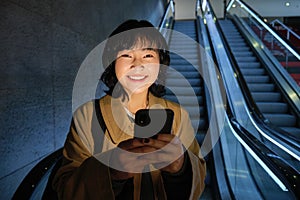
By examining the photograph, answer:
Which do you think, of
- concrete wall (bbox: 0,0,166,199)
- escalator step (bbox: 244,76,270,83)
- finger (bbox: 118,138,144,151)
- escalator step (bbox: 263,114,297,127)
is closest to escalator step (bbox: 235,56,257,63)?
escalator step (bbox: 244,76,270,83)

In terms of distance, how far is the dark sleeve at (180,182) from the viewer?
77 centimetres

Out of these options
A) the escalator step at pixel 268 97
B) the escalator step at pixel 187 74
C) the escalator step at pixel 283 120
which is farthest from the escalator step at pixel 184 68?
the escalator step at pixel 283 120

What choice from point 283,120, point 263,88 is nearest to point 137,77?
point 283,120

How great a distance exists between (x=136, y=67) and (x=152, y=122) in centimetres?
26

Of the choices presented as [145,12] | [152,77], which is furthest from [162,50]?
[145,12]

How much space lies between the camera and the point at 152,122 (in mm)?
744

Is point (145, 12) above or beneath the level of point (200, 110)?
above

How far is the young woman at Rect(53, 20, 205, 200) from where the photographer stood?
0.71 m

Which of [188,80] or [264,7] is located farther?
[264,7]

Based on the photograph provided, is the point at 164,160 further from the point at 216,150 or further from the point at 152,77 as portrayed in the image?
the point at 216,150

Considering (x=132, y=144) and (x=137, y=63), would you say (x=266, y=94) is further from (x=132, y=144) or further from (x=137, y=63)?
(x=132, y=144)

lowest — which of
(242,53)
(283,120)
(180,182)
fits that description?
(283,120)

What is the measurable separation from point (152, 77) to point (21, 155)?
4.53 ft

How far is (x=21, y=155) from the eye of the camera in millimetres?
1822
